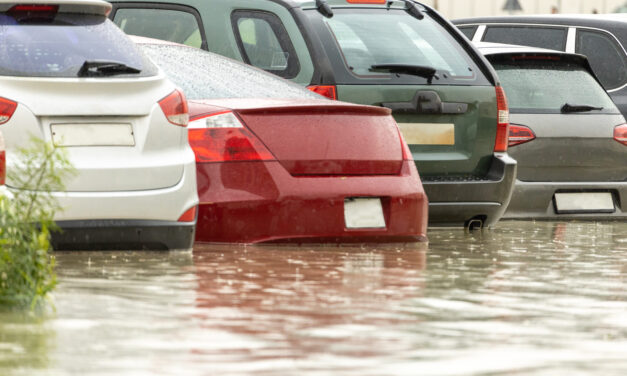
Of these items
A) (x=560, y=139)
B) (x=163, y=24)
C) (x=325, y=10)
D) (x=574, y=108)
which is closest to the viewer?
(x=325, y=10)

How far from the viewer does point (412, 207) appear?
376 inches

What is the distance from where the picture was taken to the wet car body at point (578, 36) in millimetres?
14047

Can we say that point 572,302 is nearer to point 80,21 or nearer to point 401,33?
point 80,21

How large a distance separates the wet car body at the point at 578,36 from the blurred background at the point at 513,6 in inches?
860

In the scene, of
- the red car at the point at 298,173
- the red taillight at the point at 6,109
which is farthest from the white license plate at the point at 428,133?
the red taillight at the point at 6,109

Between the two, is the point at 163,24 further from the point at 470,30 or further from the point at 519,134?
the point at 470,30

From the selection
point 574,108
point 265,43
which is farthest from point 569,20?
point 265,43

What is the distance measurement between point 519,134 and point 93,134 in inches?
181

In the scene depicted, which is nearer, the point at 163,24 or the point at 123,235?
the point at 123,235

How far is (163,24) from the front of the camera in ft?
36.9

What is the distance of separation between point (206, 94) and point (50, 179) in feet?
5.99

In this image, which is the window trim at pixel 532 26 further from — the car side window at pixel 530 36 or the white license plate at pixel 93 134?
the white license plate at pixel 93 134

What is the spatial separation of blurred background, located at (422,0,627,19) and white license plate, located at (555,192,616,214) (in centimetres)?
2484

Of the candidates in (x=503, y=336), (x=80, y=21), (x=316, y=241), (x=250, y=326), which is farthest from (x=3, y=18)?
(x=503, y=336)
